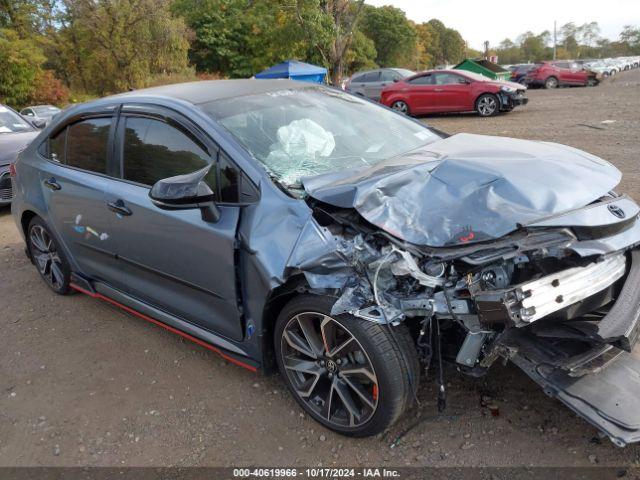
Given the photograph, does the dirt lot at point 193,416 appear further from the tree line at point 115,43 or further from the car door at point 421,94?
the tree line at point 115,43

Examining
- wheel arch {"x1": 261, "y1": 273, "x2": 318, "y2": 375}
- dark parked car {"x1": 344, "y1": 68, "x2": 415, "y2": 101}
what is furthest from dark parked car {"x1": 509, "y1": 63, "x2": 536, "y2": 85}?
wheel arch {"x1": 261, "y1": 273, "x2": 318, "y2": 375}

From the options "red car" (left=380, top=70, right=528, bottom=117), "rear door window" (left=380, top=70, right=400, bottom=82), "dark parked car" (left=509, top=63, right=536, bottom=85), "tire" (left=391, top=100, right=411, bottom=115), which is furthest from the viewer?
"dark parked car" (left=509, top=63, right=536, bottom=85)

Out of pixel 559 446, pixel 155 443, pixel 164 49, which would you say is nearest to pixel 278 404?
pixel 155 443

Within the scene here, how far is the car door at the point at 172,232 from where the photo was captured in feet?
9.04

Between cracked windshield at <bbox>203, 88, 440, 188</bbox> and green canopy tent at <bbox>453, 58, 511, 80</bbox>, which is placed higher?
green canopy tent at <bbox>453, 58, 511, 80</bbox>

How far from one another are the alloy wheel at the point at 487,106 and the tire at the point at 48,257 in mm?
12778

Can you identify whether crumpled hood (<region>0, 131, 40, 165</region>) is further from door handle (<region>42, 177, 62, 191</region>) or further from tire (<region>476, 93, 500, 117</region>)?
tire (<region>476, 93, 500, 117</region>)

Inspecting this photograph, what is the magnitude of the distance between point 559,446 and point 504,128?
34.3 feet

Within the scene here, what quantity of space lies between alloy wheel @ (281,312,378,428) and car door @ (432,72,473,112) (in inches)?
531

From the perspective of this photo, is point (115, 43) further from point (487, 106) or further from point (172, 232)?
point (172, 232)

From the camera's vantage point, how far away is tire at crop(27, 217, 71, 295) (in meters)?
4.23

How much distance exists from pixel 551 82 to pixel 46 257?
29666 mm

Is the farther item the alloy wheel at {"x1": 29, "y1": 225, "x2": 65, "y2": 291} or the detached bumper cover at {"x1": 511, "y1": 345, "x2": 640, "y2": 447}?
the alloy wheel at {"x1": 29, "y1": 225, "x2": 65, "y2": 291}

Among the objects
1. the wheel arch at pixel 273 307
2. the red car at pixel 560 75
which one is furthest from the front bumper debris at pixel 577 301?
the red car at pixel 560 75
